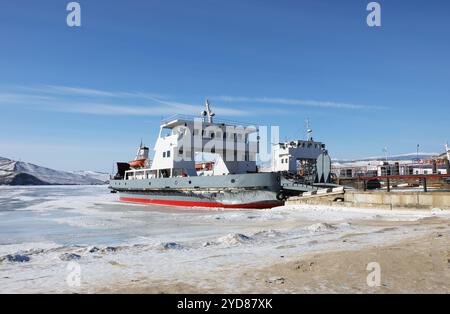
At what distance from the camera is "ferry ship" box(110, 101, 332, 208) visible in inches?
888

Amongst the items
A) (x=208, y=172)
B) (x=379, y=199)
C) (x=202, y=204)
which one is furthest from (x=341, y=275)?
(x=208, y=172)

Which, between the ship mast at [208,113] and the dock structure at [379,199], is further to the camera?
the ship mast at [208,113]

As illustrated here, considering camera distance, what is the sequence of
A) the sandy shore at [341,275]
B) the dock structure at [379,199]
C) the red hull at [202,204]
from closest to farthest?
1. the sandy shore at [341,275]
2. the dock structure at [379,199]
3. the red hull at [202,204]

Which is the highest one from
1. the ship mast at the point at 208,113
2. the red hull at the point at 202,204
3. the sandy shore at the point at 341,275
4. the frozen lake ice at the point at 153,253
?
the ship mast at the point at 208,113

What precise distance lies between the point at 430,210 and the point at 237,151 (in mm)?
15259

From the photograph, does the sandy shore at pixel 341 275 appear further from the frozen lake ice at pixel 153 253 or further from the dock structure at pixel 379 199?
the dock structure at pixel 379 199

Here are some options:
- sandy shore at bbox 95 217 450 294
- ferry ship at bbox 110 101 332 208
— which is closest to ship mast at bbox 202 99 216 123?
ferry ship at bbox 110 101 332 208

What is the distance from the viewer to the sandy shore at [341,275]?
484cm

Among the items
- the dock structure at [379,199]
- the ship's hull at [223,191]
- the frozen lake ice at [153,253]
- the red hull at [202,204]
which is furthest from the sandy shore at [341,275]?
the red hull at [202,204]

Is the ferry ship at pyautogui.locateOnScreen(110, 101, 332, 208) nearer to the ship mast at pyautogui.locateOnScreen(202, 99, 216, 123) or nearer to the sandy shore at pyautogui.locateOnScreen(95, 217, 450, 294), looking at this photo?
the ship mast at pyautogui.locateOnScreen(202, 99, 216, 123)

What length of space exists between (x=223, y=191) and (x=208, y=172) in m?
6.30

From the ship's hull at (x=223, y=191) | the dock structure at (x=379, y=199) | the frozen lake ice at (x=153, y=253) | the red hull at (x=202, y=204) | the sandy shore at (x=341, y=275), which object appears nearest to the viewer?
the sandy shore at (x=341, y=275)

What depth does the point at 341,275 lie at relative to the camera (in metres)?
5.43
